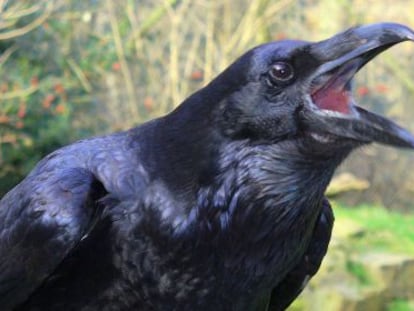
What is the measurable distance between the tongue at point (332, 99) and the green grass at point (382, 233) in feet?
18.1

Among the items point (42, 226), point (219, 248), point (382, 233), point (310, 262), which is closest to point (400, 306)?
point (382, 233)

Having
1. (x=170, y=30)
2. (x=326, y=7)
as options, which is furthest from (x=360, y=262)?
(x=326, y=7)

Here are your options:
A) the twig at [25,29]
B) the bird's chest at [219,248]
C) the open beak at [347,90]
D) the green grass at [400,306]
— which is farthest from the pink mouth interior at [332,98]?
the green grass at [400,306]

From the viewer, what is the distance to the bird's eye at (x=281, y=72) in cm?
269

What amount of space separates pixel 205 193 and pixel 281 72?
488mm

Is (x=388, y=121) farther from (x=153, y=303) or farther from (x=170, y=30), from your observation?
(x=170, y=30)

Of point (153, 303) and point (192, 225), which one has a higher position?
point (192, 225)

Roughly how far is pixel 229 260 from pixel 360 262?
4921mm

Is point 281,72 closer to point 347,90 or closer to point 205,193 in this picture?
point 347,90

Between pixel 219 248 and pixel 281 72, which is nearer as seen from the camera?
pixel 281 72

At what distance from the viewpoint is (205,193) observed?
2.83m

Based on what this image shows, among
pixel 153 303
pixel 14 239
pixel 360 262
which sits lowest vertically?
pixel 360 262

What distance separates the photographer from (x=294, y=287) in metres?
3.63

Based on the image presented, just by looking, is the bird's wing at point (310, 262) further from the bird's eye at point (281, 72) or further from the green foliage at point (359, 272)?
the green foliage at point (359, 272)
